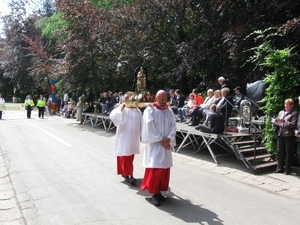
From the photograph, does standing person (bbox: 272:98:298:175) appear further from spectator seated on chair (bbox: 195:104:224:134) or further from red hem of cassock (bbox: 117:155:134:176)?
red hem of cassock (bbox: 117:155:134:176)

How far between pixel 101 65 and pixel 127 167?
41.7 feet

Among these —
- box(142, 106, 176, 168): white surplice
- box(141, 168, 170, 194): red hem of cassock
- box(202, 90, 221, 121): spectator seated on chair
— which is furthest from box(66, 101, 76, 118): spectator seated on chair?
box(141, 168, 170, 194): red hem of cassock

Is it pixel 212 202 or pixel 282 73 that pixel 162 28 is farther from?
pixel 212 202

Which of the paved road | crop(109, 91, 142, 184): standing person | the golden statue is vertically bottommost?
the paved road

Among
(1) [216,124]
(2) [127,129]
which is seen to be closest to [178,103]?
(1) [216,124]

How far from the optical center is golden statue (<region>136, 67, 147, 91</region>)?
9602mm

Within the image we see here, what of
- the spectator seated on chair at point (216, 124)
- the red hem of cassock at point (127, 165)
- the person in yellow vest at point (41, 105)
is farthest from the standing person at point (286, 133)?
the person in yellow vest at point (41, 105)

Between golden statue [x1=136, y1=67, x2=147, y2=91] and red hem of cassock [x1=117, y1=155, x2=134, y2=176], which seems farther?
golden statue [x1=136, y1=67, x2=147, y2=91]

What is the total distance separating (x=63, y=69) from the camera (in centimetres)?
1808

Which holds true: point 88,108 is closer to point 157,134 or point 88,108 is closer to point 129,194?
point 129,194

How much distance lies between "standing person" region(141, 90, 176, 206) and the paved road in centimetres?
33

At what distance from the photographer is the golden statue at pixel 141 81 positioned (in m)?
9.60

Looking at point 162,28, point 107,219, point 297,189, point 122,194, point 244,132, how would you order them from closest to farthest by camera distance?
point 107,219 → point 122,194 → point 297,189 → point 244,132 → point 162,28

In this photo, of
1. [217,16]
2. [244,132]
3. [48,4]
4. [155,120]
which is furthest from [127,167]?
[48,4]
